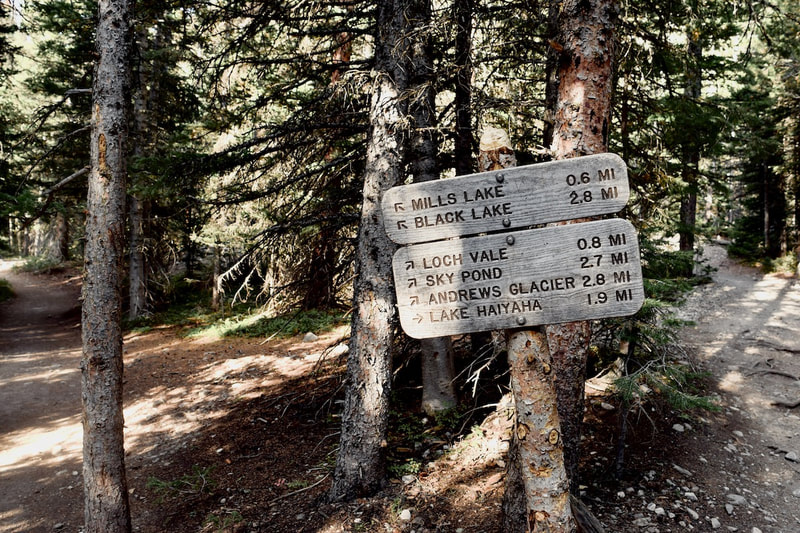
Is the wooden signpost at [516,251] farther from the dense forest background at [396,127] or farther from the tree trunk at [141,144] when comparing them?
the tree trunk at [141,144]

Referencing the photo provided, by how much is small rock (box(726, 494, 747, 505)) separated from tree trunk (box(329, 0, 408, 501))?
12.6 ft

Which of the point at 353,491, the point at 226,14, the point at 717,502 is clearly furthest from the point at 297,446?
the point at 226,14

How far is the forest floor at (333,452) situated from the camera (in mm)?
4875

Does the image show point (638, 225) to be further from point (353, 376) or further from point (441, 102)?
point (441, 102)

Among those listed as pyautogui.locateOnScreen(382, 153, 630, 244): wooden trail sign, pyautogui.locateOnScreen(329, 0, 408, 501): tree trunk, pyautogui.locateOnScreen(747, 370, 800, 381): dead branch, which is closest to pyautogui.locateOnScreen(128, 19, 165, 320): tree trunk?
pyautogui.locateOnScreen(329, 0, 408, 501): tree trunk

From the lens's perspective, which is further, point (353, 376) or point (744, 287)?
point (744, 287)

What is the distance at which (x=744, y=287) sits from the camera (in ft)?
58.2

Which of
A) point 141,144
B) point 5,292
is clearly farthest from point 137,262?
point 5,292

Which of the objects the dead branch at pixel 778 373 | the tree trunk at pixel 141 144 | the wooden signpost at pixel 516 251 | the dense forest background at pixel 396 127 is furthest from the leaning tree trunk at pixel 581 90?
the tree trunk at pixel 141 144

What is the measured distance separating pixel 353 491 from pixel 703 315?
12.2m

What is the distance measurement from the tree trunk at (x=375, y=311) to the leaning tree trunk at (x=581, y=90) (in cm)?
197

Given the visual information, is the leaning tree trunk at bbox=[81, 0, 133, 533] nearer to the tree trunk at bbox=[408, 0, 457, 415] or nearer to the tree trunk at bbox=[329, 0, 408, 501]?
the tree trunk at bbox=[329, 0, 408, 501]

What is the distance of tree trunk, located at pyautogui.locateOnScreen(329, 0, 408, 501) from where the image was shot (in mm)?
5199

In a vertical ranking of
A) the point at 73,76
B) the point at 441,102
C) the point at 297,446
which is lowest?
the point at 297,446
